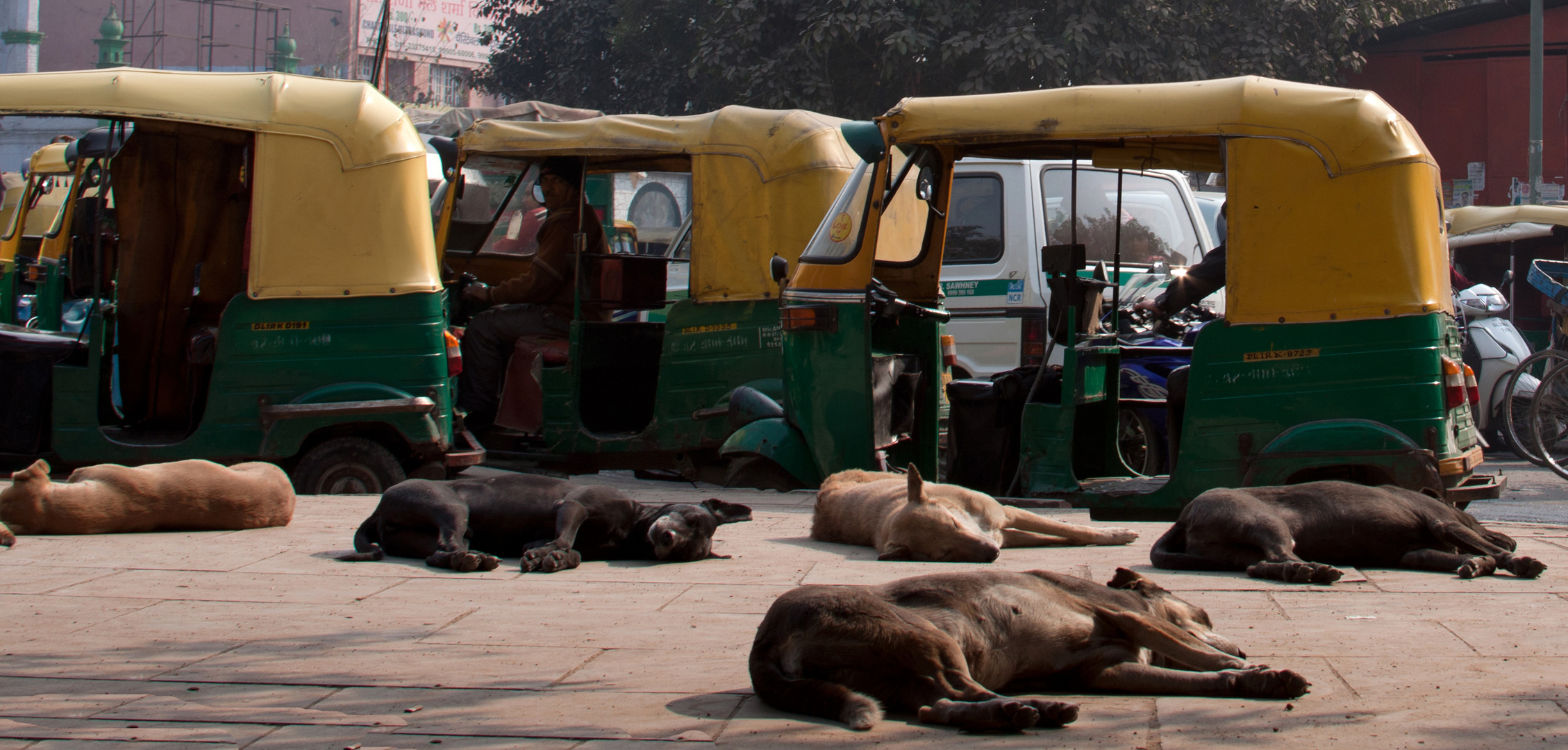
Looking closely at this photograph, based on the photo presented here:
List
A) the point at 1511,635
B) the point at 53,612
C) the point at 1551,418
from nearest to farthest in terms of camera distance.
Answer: the point at 1511,635 < the point at 53,612 < the point at 1551,418

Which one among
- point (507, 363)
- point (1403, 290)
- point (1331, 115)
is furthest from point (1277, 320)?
point (507, 363)

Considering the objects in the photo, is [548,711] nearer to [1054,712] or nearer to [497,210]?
[1054,712]

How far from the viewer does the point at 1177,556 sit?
19.0ft

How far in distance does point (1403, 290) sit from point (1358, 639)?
2.86 metres

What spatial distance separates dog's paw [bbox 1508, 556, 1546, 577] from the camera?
18.0 ft

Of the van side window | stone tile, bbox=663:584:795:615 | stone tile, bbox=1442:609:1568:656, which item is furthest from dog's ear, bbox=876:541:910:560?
the van side window

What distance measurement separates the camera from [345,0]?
41.2 meters

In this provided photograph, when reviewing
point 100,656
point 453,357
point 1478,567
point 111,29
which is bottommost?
point 100,656

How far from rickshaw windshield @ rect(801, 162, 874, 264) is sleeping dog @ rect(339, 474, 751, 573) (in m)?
2.45

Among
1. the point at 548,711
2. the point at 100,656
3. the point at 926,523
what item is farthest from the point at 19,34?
the point at 548,711

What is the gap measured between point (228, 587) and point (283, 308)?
9.26ft

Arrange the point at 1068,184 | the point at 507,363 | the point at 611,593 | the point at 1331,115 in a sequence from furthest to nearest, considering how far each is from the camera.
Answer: the point at 1068,184
the point at 507,363
the point at 1331,115
the point at 611,593

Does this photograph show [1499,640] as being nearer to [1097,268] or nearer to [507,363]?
[1097,268]

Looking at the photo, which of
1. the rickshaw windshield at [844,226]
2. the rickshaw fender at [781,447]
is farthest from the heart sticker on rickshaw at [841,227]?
the rickshaw fender at [781,447]
